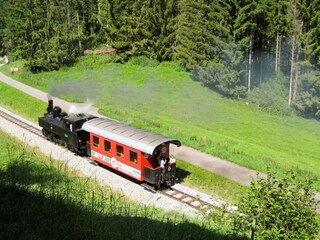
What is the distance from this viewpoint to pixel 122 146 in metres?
19.5

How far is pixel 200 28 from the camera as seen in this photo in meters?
47.6

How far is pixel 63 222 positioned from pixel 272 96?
36.8m

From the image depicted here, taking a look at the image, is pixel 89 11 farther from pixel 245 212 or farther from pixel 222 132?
pixel 245 212

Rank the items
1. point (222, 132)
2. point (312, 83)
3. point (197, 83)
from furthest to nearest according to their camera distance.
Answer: point (197, 83) → point (312, 83) → point (222, 132)

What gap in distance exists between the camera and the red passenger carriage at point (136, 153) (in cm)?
1827

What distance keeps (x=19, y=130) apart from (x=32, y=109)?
698 cm

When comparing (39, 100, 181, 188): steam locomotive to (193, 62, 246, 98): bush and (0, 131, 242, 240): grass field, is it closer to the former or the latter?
(0, 131, 242, 240): grass field

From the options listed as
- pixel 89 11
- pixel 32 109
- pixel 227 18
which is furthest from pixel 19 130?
pixel 89 11

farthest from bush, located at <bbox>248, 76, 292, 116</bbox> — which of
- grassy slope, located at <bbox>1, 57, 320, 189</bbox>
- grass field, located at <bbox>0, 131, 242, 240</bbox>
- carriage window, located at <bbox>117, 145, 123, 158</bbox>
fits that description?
grass field, located at <bbox>0, 131, 242, 240</bbox>

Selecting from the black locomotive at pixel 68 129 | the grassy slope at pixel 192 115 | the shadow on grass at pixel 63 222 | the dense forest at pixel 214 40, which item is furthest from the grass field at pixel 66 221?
the dense forest at pixel 214 40

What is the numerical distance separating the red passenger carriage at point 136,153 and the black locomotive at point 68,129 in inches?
72.4

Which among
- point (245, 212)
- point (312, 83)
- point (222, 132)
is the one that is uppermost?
point (245, 212)

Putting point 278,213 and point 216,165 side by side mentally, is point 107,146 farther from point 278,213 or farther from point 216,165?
point 278,213

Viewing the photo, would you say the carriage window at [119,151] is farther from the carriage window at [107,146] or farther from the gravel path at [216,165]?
the gravel path at [216,165]
